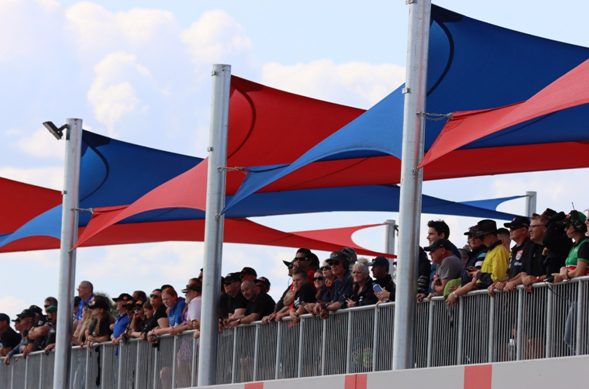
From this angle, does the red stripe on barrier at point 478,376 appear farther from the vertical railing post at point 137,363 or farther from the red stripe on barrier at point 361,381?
the vertical railing post at point 137,363

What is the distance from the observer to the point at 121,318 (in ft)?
67.1

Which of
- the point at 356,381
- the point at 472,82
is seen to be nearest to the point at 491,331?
the point at 356,381

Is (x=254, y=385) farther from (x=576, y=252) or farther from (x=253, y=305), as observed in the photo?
(x=576, y=252)

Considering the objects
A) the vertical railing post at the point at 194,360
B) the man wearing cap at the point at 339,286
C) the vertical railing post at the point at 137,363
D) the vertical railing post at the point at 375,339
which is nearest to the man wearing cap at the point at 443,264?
the vertical railing post at the point at 375,339

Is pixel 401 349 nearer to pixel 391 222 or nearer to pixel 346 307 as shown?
pixel 346 307

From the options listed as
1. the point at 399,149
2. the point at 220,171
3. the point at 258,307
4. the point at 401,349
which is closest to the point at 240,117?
the point at 220,171

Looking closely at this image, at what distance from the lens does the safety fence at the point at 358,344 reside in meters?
12.5

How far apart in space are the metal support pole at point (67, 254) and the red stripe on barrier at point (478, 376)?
31.8 ft

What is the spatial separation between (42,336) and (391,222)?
7.99 metres

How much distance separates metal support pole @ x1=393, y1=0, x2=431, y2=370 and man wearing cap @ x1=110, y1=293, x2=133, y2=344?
6.31 metres

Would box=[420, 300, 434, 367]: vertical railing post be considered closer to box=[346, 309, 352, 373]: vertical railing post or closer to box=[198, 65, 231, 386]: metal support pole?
box=[346, 309, 352, 373]: vertical railing post

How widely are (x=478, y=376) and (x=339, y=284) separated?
3.78 meters

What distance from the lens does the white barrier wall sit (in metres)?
11.2

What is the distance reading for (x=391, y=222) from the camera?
92.6ft
